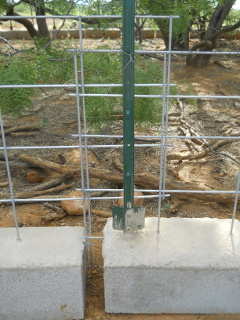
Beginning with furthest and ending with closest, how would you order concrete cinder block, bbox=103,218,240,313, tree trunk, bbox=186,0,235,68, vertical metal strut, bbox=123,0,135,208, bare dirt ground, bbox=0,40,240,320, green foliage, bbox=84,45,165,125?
tree trunk, bbox=186,0,235,68, green foliage, bbox=84,45,165,125, bare dirt ground, bbox=0,40,240,320, concrete cinder block, bbox=103,218,240,313, vertical metal strut, bbox=123,0,135,208

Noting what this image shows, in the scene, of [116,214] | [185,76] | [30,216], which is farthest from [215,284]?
[185,76]

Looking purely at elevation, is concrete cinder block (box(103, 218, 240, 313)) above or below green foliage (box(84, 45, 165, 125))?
below

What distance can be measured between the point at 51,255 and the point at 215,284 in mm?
815

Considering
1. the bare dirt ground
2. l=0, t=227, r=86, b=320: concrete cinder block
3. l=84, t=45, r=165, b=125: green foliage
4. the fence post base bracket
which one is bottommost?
the bare dirt ground

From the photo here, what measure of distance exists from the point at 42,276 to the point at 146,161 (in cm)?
228

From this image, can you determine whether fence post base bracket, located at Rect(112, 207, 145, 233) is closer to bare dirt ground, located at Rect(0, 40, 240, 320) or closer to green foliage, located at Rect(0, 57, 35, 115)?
bare dirt ground, located at Rect(0, 40, 240, 320)

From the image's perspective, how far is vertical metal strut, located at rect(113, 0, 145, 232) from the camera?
5.39 ft

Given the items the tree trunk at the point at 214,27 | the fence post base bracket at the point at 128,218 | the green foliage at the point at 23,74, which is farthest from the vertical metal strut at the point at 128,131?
the tree trunk at the point at 214,27

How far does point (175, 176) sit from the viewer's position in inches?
145

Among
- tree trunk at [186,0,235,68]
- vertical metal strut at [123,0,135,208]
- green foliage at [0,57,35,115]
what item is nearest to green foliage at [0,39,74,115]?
green foliage at [0,57,35,115]

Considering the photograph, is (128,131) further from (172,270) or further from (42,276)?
(42,276)

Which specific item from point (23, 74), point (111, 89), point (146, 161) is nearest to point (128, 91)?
point (23, 74)

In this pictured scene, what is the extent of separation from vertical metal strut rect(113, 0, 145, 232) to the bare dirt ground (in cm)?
47

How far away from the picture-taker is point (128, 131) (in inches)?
71.2
